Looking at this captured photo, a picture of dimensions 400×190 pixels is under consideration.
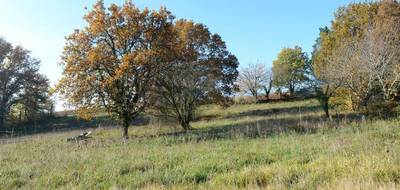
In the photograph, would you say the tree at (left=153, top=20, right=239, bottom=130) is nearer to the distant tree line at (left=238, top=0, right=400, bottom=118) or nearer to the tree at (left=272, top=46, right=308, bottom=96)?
the distant tree line at (left=238, top=0, right=400, bottom=118)

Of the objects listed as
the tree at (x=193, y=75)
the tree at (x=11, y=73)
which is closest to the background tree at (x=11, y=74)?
the tree at (x=11, y=73)

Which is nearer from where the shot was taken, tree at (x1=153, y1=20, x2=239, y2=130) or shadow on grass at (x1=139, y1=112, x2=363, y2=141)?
shadow on grass at (x1=139, y1=112, x2=363, y2=141)

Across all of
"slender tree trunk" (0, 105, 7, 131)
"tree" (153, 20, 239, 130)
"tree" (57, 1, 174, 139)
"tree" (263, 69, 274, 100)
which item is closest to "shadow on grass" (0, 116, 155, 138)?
"slender tree trunk" (0, 105, 7, 131)

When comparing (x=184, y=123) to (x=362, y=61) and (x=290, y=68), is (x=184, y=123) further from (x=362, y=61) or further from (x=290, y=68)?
(x=290, y=68)

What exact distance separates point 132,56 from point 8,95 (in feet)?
103

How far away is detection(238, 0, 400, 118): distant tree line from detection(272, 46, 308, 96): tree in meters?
31.0

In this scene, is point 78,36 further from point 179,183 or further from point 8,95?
point 8,95

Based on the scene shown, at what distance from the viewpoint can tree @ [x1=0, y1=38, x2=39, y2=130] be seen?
1810 inches

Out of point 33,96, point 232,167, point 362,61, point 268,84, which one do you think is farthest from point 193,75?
point 268,84

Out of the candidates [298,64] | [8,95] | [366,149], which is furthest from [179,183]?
[298,64]

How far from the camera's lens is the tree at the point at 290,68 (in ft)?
218

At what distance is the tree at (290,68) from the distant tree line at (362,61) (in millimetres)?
31025

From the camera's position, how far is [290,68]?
68.7 m

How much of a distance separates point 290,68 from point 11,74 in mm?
44035
